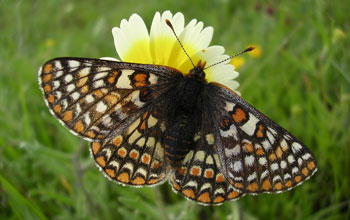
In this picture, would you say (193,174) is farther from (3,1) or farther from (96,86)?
(3,1)

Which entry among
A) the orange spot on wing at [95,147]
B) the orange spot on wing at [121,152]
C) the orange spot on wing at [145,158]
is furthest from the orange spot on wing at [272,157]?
the orange spot on wing at [95,147]

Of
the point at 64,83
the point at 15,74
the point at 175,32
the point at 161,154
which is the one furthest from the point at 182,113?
the point at 15,74

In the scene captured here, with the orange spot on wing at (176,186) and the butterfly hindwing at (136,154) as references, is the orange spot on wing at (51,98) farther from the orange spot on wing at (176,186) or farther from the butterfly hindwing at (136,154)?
the orange spot on wing at (176,186)

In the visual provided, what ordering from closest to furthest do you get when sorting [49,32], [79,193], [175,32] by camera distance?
1. [175,32]
2. [79,193]
3. [49,32]

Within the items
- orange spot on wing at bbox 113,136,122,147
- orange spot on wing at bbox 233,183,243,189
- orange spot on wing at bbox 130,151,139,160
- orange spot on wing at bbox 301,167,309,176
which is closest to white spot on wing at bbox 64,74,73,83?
orange spot on wing at bbox 113,136,122,147

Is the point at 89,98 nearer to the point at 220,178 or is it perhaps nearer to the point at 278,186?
the point at 220,178

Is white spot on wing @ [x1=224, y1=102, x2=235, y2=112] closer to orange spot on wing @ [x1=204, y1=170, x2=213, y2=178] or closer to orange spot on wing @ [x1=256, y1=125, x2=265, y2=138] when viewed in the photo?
A: orange spot on wing @ [x1=256, y1=125, x2=265, y2=138]

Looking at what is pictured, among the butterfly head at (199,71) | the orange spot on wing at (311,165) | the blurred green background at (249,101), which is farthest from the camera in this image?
the blurred green background at (249,101)

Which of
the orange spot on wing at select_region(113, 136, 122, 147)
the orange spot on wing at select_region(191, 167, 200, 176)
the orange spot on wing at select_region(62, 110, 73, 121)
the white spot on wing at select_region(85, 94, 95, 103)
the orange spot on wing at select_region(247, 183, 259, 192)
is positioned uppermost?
the white spot on wing at select_region(85, 94, 95, 103)
